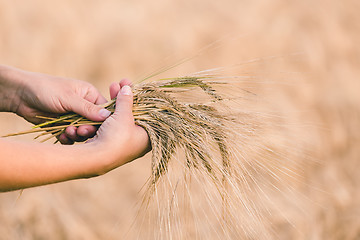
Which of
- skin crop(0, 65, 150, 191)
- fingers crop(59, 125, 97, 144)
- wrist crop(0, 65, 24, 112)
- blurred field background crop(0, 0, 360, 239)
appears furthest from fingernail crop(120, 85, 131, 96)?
blurred field background crop(0, 0, 360, 239)

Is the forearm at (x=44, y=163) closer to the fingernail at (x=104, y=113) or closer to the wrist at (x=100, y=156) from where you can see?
the wrist at (x=100, y=156)

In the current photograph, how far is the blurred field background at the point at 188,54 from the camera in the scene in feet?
7.95

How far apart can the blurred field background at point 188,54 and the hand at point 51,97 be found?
1.11 meters

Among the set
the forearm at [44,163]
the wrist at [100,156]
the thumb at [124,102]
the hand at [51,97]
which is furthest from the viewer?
the hand at [51,97]

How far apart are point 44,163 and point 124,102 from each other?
0.96ft

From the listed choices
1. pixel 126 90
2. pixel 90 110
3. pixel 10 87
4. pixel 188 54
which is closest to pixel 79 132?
pixel 90 110

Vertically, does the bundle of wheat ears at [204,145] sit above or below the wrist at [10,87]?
below

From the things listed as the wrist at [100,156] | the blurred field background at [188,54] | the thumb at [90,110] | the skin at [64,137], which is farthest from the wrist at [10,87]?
the blurred field background at [188,54]

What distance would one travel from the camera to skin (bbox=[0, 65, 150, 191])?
87cm

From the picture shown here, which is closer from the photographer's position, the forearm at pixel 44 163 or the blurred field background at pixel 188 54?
the forearm at pixel 44 163

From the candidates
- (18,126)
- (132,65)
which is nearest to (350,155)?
(132,65)

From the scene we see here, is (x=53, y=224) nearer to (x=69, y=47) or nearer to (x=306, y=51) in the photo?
(x=69, y=47)

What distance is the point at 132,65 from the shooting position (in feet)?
8.77

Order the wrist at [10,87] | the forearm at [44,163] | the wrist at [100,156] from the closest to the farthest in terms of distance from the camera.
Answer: the forearm at [44,163]
the wrist at [100,156]
the wrist at [10,87]
